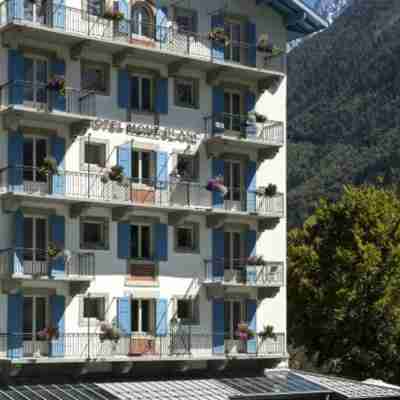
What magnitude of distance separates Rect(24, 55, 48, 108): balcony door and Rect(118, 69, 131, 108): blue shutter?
9.37 ft

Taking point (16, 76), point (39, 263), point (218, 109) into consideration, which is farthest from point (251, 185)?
point (16, 76)

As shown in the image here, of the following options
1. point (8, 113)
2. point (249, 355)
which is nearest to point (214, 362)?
point (249, 355)

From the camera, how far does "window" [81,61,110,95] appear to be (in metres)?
43.7

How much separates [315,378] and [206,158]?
9.33 meters

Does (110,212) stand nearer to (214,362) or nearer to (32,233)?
(32,233)

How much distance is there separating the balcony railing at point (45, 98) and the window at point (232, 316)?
29.9 ft

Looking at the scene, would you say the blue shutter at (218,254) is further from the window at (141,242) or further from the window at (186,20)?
the window at (186,20)

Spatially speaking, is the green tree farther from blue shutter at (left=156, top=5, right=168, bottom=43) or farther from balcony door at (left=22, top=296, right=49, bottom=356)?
balcony door at (left=22, top=296, right=49, bottom=356)

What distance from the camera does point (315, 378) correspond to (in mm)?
47781

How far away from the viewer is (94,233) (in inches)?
1719

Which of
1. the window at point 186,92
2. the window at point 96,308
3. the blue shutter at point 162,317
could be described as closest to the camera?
the window at point 96,308

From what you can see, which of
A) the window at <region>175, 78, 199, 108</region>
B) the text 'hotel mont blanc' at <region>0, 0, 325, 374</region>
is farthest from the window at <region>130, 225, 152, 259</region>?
the window at <region>175, 78, 199, 108</region>

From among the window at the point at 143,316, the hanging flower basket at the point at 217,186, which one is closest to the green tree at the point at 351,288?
the hanging flower basket at the point at 217,186

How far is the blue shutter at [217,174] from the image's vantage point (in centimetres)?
4603
